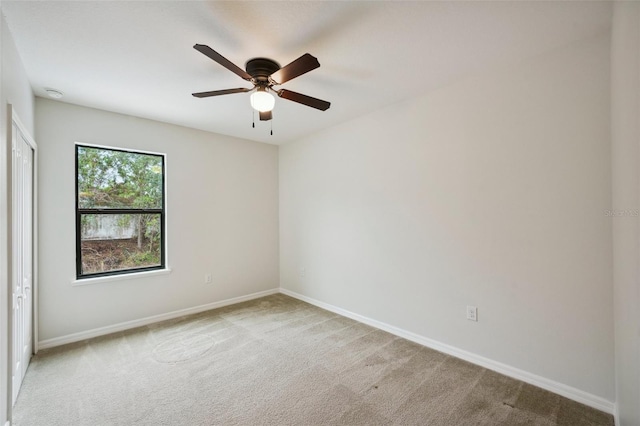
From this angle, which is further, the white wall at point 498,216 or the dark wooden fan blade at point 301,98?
the dark wooden fan blade at point 301,98

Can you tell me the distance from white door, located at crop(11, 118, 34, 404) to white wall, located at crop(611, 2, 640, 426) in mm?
3598

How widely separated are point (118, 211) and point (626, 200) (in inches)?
178

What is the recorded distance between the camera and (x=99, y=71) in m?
2.43

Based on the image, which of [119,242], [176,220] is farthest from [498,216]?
[119,242]

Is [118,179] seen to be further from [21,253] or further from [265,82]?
[265,82]

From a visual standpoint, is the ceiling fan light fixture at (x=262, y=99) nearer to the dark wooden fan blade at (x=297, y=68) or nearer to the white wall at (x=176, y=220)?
the dark wooden fan blade at (x=297, y=68)

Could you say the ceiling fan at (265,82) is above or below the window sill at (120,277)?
above

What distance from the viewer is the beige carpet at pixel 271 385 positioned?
1936 millimetres

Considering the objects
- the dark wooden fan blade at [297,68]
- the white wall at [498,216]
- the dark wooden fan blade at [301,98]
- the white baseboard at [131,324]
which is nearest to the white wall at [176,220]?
the white baseboard at [131,324]

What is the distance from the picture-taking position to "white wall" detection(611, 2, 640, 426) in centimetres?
129

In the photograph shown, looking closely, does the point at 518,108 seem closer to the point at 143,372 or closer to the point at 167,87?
the point at 167,87

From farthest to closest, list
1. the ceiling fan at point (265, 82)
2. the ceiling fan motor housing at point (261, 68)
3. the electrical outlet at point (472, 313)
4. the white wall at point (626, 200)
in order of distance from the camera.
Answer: the electrical outlet at point (472, 313)
the ceiling fan motor housing at point (261, 68)
the ceiling fan at point (265, 82)
the white wall at point (626, 200)

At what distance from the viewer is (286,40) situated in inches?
79.7

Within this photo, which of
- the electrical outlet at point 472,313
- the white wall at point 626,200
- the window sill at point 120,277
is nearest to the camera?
the white wall at point 626,200
